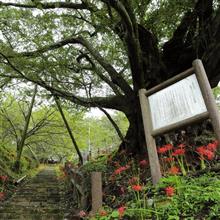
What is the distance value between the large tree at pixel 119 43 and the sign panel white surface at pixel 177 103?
214cm

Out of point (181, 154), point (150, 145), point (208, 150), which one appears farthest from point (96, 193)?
point (208, 150)

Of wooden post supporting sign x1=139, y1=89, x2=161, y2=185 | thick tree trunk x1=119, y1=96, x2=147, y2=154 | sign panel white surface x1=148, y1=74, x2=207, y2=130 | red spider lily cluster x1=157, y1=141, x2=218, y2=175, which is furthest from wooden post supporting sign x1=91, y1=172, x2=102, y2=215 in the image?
thick tree trunk x1=119, y1=96, x2=147, y2=154

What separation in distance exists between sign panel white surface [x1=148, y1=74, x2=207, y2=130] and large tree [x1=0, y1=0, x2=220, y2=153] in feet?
7.01

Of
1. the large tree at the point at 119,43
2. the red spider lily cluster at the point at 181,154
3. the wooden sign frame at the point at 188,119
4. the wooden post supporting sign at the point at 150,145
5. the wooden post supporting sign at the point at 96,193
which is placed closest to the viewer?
the wooden sign frame at the point at 188,119

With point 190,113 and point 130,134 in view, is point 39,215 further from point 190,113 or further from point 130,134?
point 190,113

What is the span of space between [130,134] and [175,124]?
12.2ft

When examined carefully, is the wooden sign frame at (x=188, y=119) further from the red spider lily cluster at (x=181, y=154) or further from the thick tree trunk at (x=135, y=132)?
the thick tree trunk at (x=135, y=132)

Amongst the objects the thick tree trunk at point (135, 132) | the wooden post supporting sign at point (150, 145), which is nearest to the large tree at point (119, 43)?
the thick tree trunk at point (135, 132)

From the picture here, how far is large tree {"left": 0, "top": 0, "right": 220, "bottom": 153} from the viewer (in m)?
5.92

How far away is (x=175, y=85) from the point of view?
11.8 feet

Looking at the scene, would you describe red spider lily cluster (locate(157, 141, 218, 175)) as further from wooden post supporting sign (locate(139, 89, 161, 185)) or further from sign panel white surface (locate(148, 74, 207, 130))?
sign panel white surface (locate(148, 74, 207, 130))

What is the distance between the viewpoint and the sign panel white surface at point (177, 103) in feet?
10.6

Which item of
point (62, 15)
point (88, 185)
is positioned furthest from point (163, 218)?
point (62, 15)

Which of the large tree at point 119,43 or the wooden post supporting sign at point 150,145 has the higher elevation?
the large tree at point 119,43
